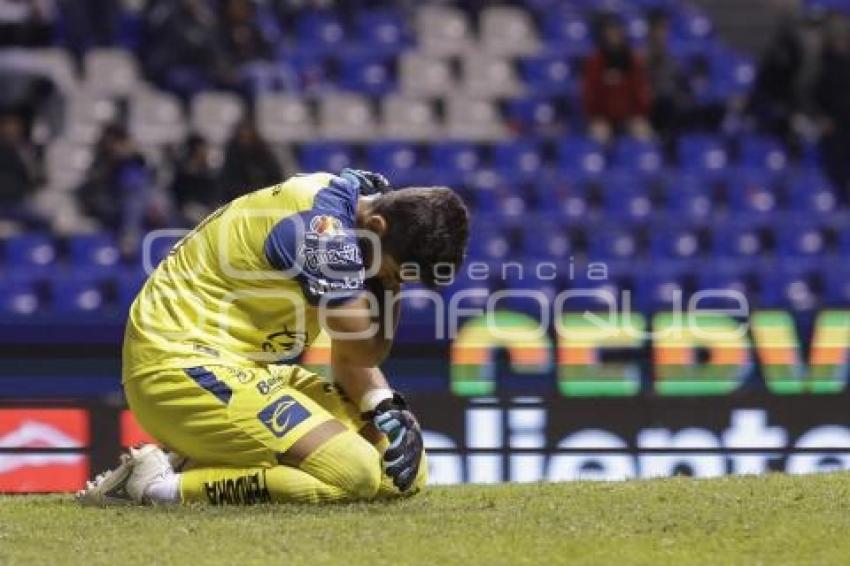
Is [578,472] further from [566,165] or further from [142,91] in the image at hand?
[142,91]

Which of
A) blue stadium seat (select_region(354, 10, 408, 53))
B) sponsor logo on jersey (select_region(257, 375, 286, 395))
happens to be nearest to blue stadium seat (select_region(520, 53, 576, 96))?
blue stadium seat (select_region(354, 10, 408, 53))

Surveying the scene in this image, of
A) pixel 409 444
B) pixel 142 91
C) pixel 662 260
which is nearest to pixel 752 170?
pixel 662 260

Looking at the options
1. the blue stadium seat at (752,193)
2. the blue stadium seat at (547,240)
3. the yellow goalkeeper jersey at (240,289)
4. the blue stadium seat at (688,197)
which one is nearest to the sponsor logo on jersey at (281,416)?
the yellow goalkeeper jersey at (240,289)

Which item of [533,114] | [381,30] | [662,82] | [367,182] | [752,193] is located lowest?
[752,193]

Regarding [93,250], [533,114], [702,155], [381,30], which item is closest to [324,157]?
[381,30]

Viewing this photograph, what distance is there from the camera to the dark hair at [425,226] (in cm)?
631

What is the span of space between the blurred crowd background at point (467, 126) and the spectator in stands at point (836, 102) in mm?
19

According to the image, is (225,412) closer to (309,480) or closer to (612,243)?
(309,480)

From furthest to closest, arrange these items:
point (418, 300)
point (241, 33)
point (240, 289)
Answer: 1. point (241, 33)
2. point (418, 300)
3. point (240, 289)

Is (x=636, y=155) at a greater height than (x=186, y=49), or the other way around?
(x=186, y=49)

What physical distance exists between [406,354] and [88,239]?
14.9 feet

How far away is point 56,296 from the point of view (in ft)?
45.7

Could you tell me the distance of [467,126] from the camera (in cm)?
1580

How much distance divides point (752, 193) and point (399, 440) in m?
9.23
